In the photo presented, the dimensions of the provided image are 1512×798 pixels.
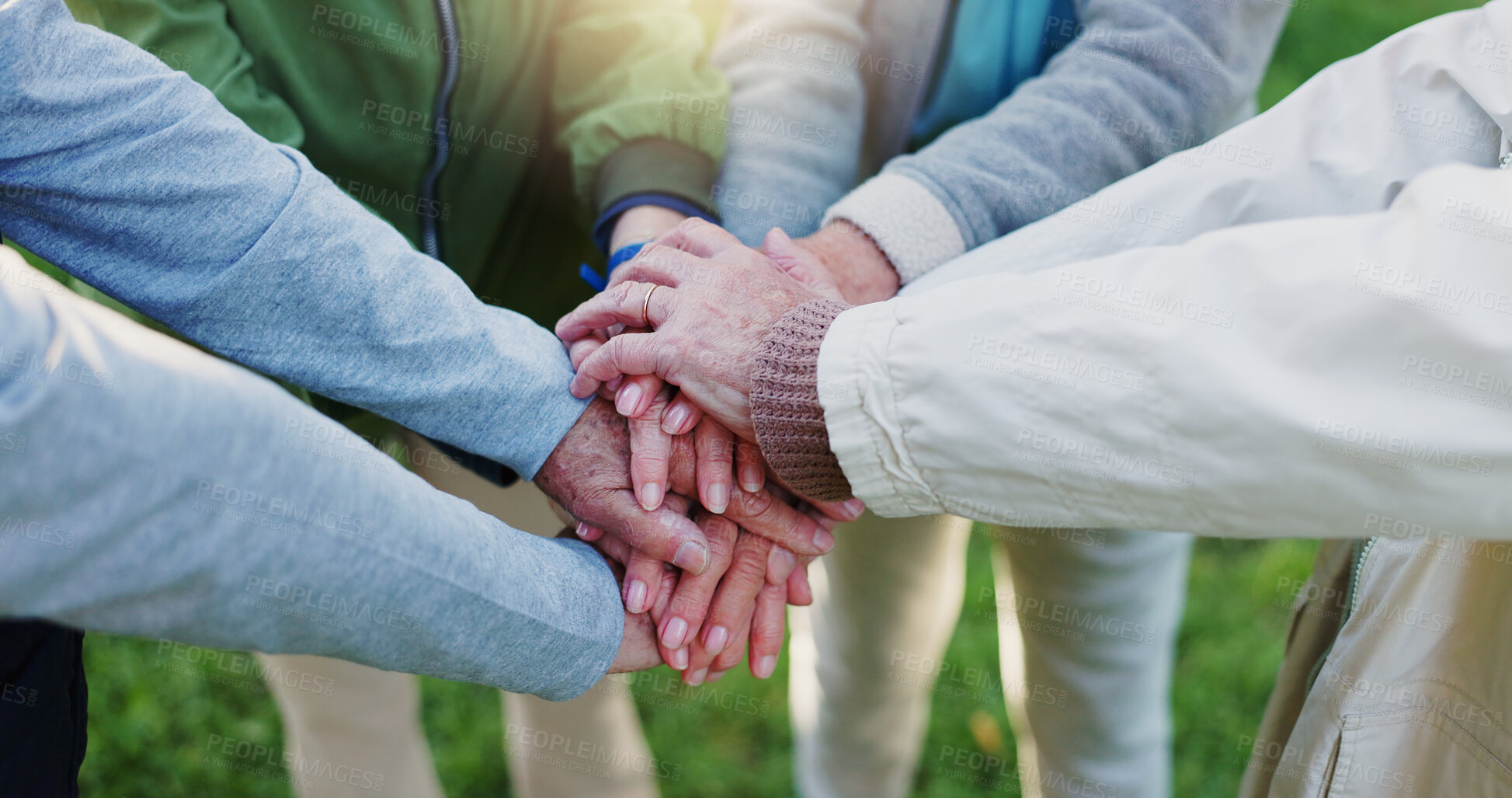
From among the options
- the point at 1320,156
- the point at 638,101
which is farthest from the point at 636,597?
the point at 1320,156

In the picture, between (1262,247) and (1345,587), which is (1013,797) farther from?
(1262,247)

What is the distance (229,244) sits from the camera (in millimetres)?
1075

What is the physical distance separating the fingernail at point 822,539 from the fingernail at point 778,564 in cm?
4

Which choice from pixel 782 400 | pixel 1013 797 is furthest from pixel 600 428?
pixel 1013 797

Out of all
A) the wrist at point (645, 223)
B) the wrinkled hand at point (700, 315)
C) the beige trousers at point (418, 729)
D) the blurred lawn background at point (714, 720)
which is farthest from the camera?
the blurred lawn background at point (714, 720)

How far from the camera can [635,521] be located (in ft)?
4.05

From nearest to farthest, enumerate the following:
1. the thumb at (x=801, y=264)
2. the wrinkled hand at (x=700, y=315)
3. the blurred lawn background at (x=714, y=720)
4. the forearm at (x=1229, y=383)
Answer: the forearm at (x=1229, y=383) → the wrinkled hand at (x=700, y=315) → the thumb at (x=801, y=264) → the blurred lawn background at (x=714, y=720)

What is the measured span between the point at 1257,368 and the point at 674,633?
2.39 feet

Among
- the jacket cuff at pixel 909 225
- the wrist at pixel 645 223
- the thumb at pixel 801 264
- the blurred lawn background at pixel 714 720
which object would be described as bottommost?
the blurred lawn background at pixel 714 720

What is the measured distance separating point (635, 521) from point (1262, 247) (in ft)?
2.49

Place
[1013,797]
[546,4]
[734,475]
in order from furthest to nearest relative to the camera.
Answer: [1013,797] → [546,4] → [734,475]

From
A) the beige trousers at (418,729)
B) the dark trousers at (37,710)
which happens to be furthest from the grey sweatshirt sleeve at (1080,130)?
the dark trousers at (37,710)

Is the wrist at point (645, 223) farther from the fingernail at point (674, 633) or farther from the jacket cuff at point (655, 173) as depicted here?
the fingernail at point (674, 633)

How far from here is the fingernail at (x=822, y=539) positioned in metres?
1.32
